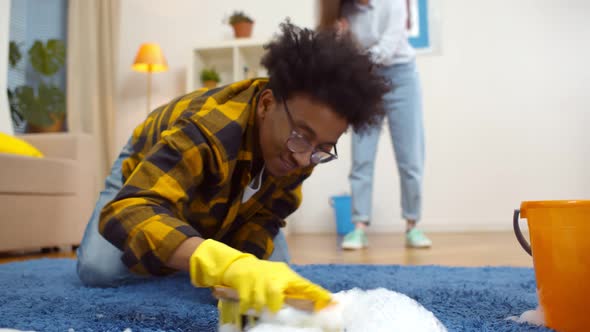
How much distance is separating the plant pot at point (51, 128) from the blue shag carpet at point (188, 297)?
5.57 feet

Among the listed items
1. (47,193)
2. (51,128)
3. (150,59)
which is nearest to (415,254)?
(47,193)

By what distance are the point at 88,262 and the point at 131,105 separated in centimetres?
245

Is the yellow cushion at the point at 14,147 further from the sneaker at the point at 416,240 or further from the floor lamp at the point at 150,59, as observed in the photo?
the sneaker at the point at 416,240

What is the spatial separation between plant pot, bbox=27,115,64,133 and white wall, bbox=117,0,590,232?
5.14ft

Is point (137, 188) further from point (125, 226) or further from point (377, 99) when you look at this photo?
point (377, 99)

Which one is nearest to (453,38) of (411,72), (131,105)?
(411,72)

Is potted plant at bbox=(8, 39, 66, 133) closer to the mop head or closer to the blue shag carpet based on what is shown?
the blue shag carpet

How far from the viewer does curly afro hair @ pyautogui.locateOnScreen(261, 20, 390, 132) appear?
0.75m

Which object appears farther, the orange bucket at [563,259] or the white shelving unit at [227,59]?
the white shelving unit at [227,59]

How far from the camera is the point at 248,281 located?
522 mm

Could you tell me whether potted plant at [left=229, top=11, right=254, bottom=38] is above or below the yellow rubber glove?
above

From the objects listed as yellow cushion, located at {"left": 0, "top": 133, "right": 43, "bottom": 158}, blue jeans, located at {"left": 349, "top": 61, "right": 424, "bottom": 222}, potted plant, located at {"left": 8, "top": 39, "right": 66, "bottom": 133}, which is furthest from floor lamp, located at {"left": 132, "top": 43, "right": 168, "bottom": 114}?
blue jeans, located at {"left": 349, "top": 61, "right": 424, "bottom": 222}

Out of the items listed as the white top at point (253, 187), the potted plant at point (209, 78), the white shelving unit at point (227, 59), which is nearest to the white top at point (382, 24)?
the white shelving unit at point (227, 59)

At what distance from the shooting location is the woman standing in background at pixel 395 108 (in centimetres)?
199
